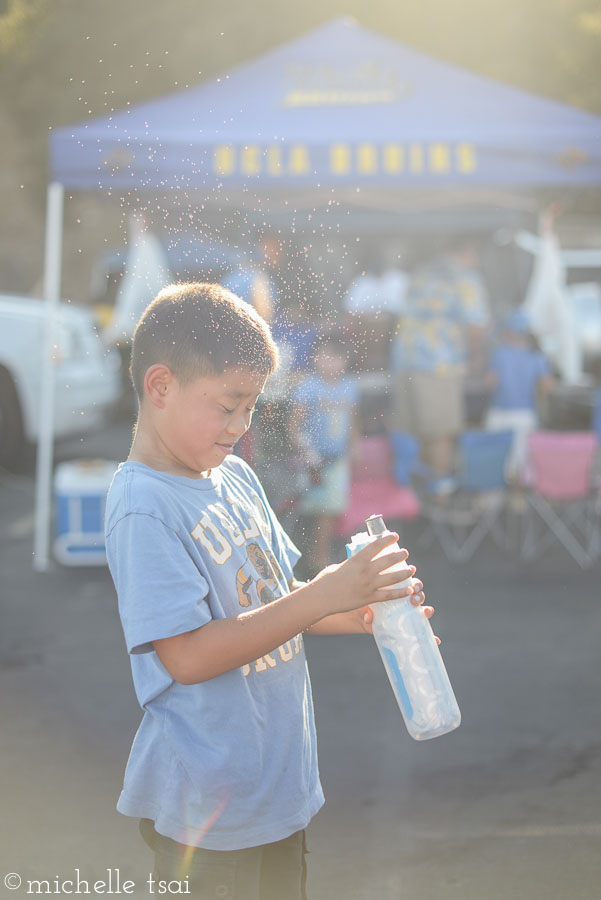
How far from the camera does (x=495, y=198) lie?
11.9m

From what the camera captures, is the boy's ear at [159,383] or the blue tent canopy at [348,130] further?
the blue tent canopy at [348,130]

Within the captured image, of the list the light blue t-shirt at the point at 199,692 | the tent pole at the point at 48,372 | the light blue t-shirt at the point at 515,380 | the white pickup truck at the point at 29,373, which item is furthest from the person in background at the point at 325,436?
the white pickup truck at the point at 29,373

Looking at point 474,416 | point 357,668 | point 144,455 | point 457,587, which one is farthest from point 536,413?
point 144,455

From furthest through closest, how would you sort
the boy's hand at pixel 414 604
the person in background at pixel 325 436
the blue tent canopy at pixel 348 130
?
the blue tent canopy at pixel 348 130
the person in background at pixel 325 436
the boy's hand at pixel 414 604

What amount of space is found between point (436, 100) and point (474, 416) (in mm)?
2335

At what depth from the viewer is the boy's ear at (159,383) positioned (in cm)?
163

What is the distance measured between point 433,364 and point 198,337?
17.7ft

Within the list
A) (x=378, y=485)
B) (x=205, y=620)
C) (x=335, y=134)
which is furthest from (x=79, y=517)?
(x=205, y=620)

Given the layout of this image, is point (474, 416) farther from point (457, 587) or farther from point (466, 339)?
point (457, 587)

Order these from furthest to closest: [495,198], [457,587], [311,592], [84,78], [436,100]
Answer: [495,198], [436,100], [457,587], [84,78], [311,592]

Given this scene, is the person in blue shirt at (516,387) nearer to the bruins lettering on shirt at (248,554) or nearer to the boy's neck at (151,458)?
the bruins lettering on shirt at (248,554)

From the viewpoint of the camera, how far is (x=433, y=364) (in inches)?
272

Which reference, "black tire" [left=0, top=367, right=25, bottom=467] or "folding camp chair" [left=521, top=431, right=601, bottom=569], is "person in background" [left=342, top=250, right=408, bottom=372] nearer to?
"folding camp chair" [left=521, top=431, right=601, bottom=569]

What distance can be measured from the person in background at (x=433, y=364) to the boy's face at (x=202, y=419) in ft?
16.3
